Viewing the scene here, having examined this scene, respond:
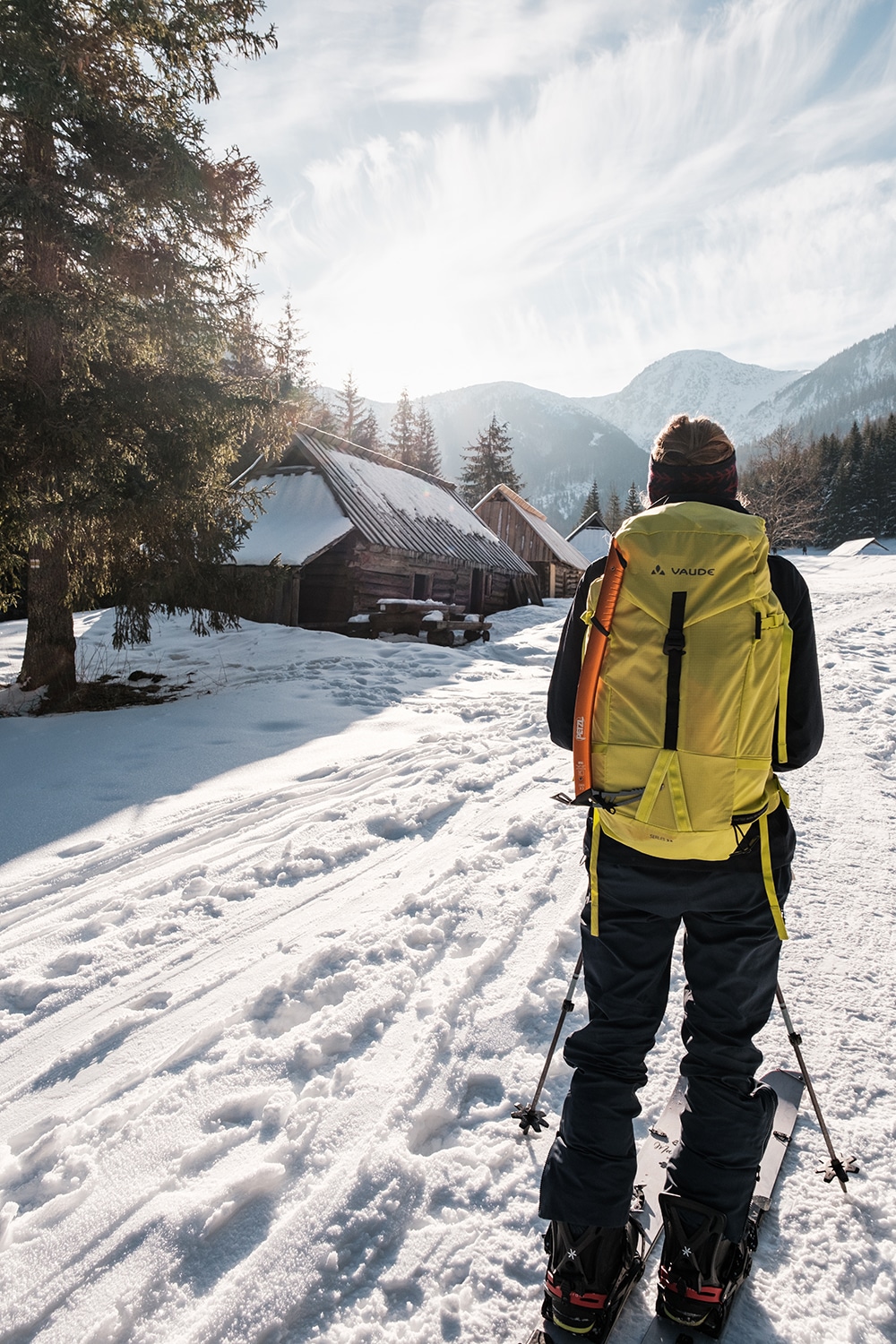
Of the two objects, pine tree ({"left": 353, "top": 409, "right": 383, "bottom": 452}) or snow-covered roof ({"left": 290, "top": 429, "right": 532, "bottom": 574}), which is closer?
snow-covered roof ({"left": 290, "top": 429, "right": 532, "bottom": 574})

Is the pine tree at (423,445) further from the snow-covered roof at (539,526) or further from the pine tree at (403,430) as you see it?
the snow-covered roof at (539,526)

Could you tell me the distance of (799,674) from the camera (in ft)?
6.40

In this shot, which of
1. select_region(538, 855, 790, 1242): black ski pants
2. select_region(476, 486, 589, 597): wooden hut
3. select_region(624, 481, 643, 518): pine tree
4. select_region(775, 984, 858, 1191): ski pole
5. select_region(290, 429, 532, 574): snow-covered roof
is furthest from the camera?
select_region(624, 481, 643, 518): pine tree

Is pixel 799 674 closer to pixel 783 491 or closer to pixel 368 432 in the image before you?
pixel 368 432

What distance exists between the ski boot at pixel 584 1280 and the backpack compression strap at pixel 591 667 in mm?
1163

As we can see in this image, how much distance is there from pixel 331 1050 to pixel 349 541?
1537cm

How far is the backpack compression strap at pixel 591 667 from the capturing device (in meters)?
1.81

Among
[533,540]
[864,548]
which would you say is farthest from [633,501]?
[533,540]

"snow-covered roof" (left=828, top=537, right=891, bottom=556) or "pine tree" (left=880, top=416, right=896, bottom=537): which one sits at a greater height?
"pine tree" (left=880, top=416, right=896, bottom=537)

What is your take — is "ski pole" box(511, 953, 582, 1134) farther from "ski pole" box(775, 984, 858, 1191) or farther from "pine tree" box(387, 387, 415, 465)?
"pine tree" box(387, 387, 415, 465)

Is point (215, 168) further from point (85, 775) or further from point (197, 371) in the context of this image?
point (85, 775)

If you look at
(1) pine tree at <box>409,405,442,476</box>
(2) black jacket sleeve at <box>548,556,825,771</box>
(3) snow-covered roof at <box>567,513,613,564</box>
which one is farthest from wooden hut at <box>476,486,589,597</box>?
(2) black jacket sleeve at <box>548,556,825,771</box>

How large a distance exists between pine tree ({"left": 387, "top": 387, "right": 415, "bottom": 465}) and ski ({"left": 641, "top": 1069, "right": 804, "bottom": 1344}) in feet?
170

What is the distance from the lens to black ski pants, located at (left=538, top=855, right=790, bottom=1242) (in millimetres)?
1808
